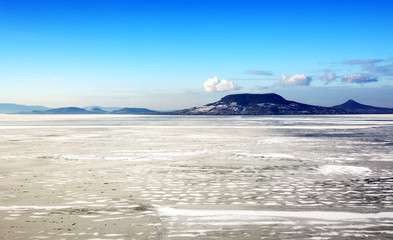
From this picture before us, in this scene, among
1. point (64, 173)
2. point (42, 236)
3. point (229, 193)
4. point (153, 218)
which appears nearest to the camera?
point (42, 236)

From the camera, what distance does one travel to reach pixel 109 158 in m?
15.4

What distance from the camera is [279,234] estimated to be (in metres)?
5.70

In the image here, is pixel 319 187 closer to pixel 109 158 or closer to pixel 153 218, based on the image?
pixel 153 218

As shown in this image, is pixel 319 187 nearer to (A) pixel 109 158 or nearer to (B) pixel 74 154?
(A) pixel 109 158

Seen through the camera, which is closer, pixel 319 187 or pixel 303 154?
pixel 319 187

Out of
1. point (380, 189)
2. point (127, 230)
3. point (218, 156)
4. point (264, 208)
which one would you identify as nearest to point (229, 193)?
point (264, 208)

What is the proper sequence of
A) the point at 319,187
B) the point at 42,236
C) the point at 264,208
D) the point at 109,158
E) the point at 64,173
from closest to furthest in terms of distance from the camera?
the point at 42,236 → the point at 264,208 → the point at 319,187 → the point at 64,173 → the point at 109,158

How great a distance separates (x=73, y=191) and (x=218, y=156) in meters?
8.42

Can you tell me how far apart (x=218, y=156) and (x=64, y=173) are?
289 inches

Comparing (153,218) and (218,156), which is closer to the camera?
(153,218)

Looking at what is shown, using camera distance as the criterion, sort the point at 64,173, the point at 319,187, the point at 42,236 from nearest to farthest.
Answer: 1. the point at 42,236
2. the point at 319,187
3. the point at 64,173

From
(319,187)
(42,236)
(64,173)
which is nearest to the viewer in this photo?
(42,236)

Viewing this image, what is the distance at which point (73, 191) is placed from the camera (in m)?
8.85

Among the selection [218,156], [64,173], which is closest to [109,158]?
[64,173]
